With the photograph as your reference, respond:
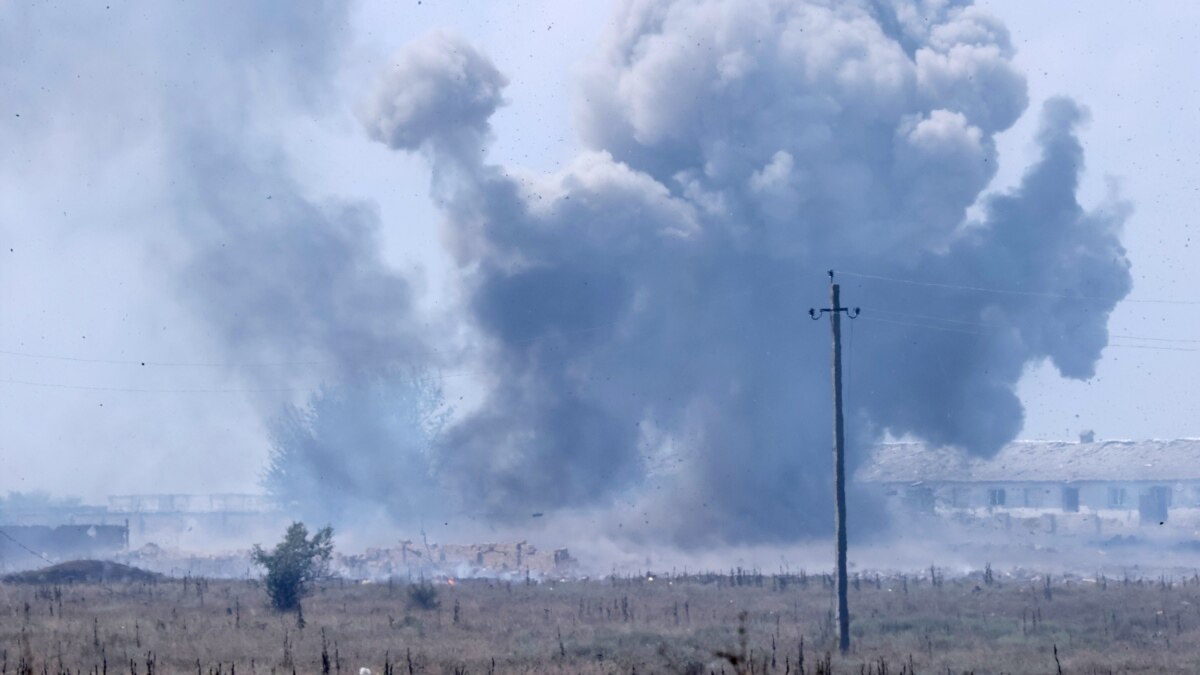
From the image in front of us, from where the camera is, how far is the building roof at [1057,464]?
104812 mm

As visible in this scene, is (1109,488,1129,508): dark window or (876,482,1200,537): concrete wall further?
(1109,488,1129,508): dark window

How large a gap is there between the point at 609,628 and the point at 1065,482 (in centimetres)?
8219

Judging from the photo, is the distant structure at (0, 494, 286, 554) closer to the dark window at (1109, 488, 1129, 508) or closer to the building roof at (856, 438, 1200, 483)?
the building roof at (856, 438, 1200, 483)

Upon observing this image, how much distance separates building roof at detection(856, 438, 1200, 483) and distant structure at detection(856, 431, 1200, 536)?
0.26 ft

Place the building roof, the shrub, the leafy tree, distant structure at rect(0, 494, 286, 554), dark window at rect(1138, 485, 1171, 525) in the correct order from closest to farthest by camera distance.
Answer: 1. the shrub
2. the leafy tree
3. distant structure at rect(0, 494, 286, 554)
4. dark window at rect(1138, 485, 1171, 525)
5. the building roof

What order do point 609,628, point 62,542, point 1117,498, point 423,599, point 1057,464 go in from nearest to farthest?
point 609,628
point 423,599
point 62,542
point 1117,498
point 1057,464

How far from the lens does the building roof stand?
105 metres

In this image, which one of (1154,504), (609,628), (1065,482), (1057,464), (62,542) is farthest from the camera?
(1057,464)

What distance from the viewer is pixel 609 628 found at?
3425 centimetres

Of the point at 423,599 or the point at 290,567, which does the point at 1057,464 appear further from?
the point at 290,567

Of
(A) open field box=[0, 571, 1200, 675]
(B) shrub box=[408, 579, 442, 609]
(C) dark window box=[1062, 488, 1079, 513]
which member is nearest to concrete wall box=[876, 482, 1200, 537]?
(C) dark window box=[1062, 488, 1079, 513]

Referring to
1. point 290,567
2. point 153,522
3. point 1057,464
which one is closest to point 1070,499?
point 1057,464

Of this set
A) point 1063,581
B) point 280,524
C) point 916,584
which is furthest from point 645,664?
point 280,524

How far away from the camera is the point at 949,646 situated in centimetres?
3047
